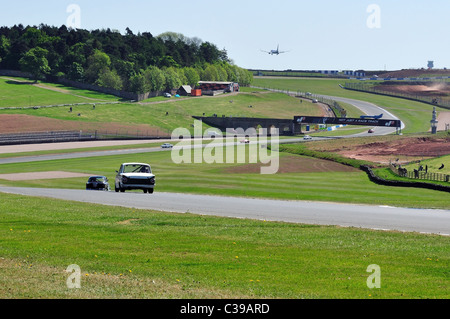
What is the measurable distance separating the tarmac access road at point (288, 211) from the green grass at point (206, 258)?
9.55 feet

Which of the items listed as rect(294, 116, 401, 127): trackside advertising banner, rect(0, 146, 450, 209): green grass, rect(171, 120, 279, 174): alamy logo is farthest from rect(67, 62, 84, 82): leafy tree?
rect(0, 146, 450, 209): green grass

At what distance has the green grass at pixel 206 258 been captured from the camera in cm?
1537

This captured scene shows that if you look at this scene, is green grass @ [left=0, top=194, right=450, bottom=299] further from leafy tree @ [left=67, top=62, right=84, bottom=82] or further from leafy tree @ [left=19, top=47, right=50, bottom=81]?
leafy tree @ [left=67, top=62, right=84, bottom=82]

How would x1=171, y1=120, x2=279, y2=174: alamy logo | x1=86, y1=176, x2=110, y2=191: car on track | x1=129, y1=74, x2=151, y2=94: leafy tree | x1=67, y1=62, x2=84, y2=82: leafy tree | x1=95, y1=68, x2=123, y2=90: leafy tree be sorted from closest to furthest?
x1=86, y1=176, x2=110, y2=191: car on track, x1=171, y1=120, x2=279, y2=174: alamy logo, x1=129, y1=74, x2=151, y2=94: leafy tree, x1=95, y1=68, x2=123, y2=90: leafy tree, x1=67, y1=62, x2=84, y2=82: leafy tree

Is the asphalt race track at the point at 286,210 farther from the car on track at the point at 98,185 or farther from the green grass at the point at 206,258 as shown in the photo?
the car on track at the point at 98,185

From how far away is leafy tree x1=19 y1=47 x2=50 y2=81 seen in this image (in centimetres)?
19338

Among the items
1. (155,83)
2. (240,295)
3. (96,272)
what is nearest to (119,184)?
(96,272)

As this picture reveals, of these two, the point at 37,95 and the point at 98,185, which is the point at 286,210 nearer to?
the point at 98,185

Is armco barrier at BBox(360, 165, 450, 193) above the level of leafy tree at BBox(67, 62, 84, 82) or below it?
below

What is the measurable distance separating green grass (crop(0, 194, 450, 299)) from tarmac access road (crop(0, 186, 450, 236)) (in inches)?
115

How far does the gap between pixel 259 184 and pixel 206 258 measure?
36.8m

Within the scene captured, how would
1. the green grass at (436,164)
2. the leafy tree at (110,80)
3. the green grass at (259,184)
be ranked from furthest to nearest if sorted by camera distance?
the leafy tree at (110,80) → the green grass at (436,164) → the green grass at (259,184)

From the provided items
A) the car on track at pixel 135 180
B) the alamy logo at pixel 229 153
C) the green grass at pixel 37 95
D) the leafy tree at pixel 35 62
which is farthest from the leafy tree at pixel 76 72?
the car on track at pixel 135 180
